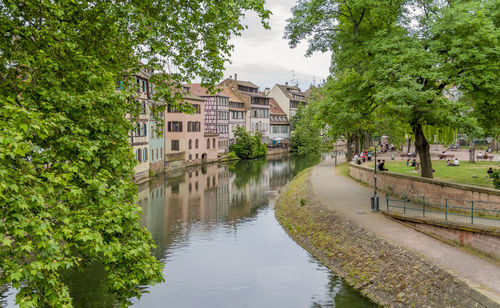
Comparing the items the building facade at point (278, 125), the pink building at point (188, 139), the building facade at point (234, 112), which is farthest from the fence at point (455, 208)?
the building facade at point (278, 125)

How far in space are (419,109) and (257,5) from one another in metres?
10.9

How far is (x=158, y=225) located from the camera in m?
28.3

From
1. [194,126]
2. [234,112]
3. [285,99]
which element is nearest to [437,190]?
[194,126]

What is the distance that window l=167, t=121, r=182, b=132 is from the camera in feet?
203

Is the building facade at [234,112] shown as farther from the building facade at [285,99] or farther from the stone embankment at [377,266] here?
the stone embankment at [377,266]

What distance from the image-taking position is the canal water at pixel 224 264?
1705 centimetres

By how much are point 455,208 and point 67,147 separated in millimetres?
19078

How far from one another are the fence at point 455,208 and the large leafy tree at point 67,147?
13.8 m

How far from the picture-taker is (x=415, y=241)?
1884cm

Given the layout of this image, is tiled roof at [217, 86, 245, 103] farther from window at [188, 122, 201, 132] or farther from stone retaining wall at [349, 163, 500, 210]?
stone retaining wall at [349, 163, 500, 210]

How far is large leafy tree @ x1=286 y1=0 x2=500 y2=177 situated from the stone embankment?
6.70 meters

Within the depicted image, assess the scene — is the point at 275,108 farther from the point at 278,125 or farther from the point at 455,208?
the point at 455,208

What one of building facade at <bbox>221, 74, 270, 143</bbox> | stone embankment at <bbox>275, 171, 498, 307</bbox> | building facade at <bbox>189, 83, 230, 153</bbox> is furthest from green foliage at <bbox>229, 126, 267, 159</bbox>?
stone embankment at <bbox>275, 171, 498, 307</bbox>

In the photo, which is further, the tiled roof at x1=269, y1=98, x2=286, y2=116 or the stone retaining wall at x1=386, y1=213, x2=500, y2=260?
the tiled roof at x1=269, y1=98, x2=286, y2=116
